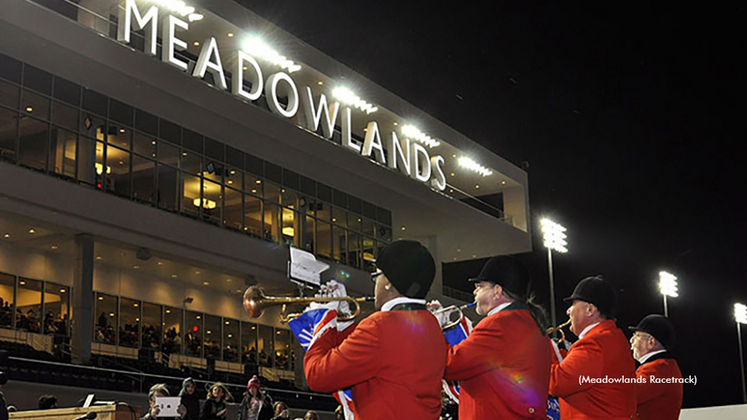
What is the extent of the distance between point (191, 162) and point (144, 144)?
2202mm

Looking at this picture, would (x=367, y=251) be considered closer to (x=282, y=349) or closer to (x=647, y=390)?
(x=282, y=349)

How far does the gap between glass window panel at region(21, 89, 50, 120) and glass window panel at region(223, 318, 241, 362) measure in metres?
14.2

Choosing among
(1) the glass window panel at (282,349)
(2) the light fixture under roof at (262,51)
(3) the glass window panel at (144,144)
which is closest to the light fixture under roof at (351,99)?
(2) the light fixture under roof at (262,51)

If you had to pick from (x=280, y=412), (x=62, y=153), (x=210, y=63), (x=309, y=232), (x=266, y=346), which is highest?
(x=210, y=63)

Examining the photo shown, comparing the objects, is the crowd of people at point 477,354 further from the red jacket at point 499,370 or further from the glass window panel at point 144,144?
the glass window panel at point 144,144

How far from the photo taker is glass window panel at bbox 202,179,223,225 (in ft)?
105

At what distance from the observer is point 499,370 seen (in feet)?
17.8

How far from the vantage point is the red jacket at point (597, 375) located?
6496 millimetres

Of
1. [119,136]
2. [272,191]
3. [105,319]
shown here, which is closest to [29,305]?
[105,319]

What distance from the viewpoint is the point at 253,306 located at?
18.7 ft

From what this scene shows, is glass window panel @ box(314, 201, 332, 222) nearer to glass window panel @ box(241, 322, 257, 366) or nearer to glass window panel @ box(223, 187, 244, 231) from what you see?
glass window panel @ box(223, 187, 244, 231)

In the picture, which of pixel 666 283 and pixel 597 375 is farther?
pixel 666 283

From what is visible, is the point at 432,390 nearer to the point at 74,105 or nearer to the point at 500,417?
the point at 500,417

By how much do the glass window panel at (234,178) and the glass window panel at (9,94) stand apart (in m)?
9.29
